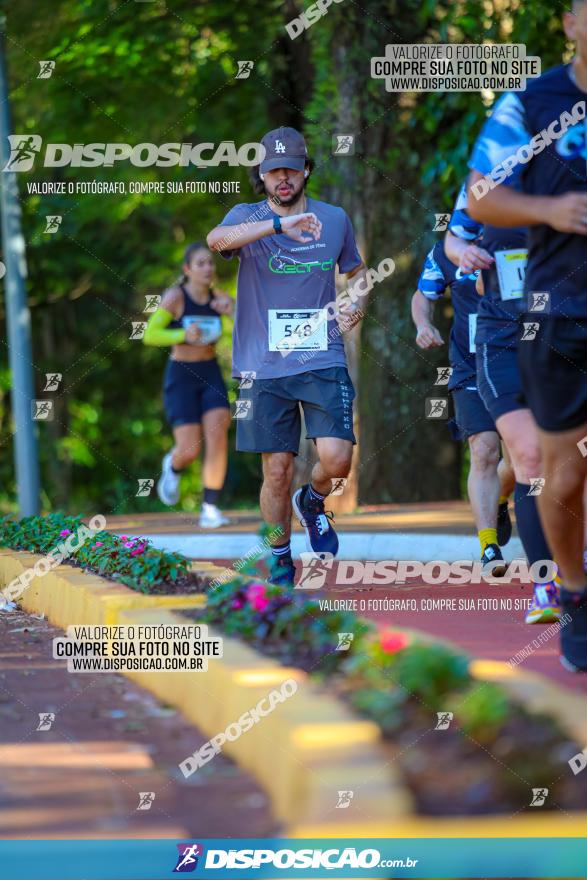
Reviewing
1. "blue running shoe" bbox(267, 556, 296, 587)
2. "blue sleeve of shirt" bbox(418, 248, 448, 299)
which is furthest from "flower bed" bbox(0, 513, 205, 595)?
"blue sleeve of shirt" bbox(418, 248, 448, 299)

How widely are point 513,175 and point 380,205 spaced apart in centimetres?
1006

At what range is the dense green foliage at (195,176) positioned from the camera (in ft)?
49.6

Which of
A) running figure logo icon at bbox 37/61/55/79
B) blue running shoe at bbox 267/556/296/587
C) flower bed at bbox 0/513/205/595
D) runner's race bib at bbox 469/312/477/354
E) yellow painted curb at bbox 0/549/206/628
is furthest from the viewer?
running figure logo icon at bbox 37/61/55/79

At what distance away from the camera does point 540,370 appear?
18.3ft

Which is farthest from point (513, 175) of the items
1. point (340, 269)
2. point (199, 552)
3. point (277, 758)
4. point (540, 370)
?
point (199, 552)

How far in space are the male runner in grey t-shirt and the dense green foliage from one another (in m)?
6.41

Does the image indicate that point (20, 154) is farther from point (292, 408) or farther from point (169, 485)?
point (292, 408)

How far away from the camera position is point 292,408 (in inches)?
325

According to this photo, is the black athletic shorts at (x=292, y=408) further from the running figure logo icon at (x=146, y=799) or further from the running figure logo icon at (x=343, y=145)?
the running figure logo icon at (x=343, y=145)

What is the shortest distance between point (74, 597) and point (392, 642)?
3044 millimetres

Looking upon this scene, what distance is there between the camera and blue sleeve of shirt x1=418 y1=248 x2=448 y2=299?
899 cm

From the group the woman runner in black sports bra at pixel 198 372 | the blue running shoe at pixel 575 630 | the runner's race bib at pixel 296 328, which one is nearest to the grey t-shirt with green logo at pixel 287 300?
the runner's race bib at pixel 296 328

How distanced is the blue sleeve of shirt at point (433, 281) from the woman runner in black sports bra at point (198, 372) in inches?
166

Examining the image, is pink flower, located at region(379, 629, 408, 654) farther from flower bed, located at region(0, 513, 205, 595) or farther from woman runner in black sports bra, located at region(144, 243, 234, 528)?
woman runner in black sports bra, located at region(144, 243, 234, 528)
